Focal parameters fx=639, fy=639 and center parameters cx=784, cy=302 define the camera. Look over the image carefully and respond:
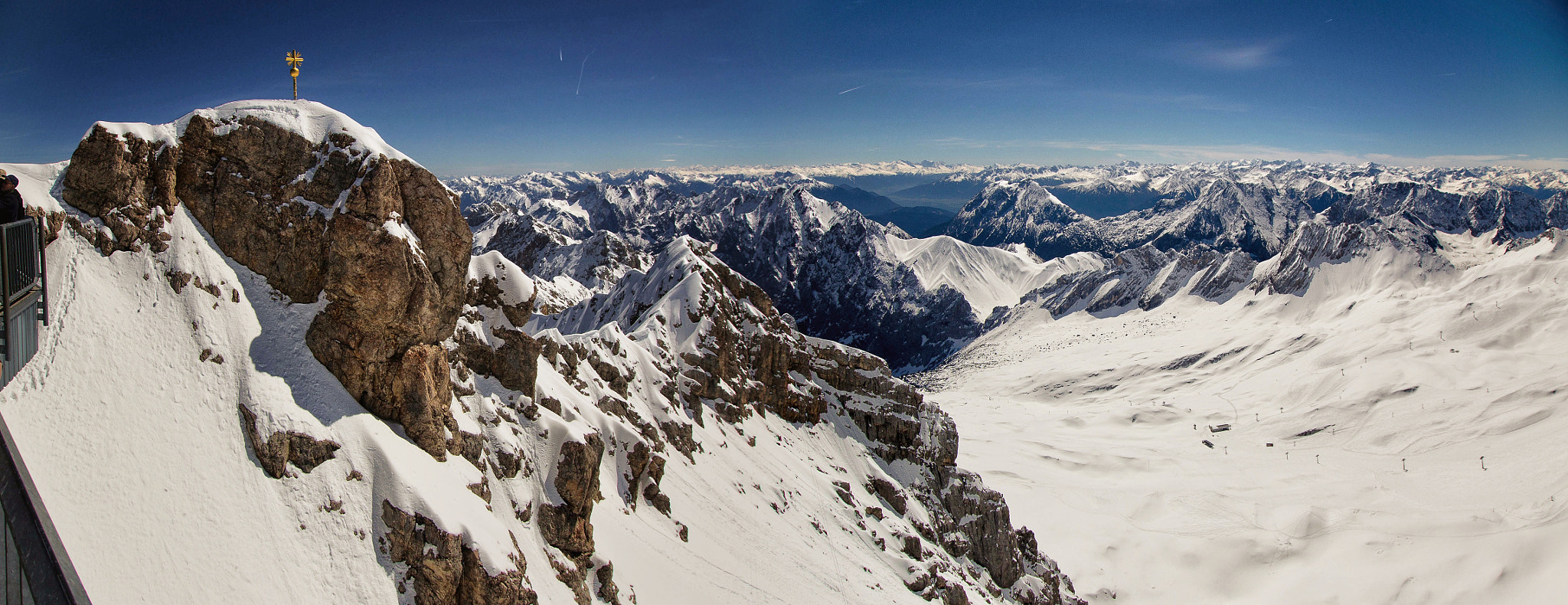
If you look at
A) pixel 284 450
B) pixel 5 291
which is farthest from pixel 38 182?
pixel 5 291

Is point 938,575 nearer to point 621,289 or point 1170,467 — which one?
point 621,289

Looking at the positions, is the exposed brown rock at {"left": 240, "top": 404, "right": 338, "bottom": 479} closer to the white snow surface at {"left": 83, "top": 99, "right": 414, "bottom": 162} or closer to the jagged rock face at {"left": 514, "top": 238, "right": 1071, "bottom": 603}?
the white snow surface at {"left": 83, "top": 99, "right": 414, "bottom": 162}

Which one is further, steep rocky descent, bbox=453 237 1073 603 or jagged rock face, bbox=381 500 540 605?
steep rocky descent, bbox=453 237 1073 603

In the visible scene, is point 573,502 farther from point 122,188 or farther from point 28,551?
point 28,551

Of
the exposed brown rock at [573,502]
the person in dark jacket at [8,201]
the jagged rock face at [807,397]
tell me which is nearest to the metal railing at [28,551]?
the person in dark jacket at [8,201]

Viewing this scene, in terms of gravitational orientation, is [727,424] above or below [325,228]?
below

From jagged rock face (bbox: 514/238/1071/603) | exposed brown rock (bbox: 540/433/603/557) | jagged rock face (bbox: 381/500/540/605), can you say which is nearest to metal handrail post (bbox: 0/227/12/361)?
jagged rock face (bbox: 381/500/540/605)
